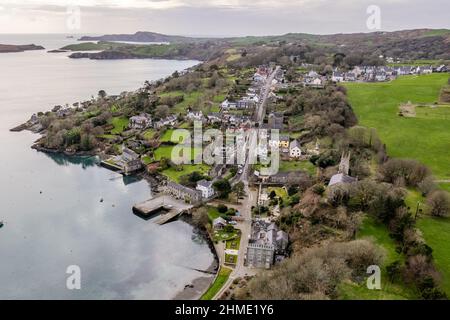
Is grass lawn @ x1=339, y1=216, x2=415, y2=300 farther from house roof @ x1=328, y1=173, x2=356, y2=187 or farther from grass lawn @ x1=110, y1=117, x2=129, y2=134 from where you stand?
grass lawn @ x1=110, y1=117, x2=129, y2=134

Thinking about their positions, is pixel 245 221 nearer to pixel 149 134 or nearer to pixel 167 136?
pixel 167 136

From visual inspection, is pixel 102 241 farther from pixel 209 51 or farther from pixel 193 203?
pixel 209 51

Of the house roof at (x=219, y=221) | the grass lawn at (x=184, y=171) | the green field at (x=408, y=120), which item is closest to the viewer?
the house roof at (x=219, y=221)

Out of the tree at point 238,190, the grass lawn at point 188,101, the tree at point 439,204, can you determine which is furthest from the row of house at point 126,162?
the tree at point 439,204

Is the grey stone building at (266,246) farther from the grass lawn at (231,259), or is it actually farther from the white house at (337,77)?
the white house at (337,77)

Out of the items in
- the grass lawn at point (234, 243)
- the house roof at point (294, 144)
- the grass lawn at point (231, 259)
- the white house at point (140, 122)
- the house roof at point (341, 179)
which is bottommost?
the grass lawn at point (231, 259)

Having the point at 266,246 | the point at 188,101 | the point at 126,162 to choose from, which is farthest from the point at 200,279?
the point at 188,101
